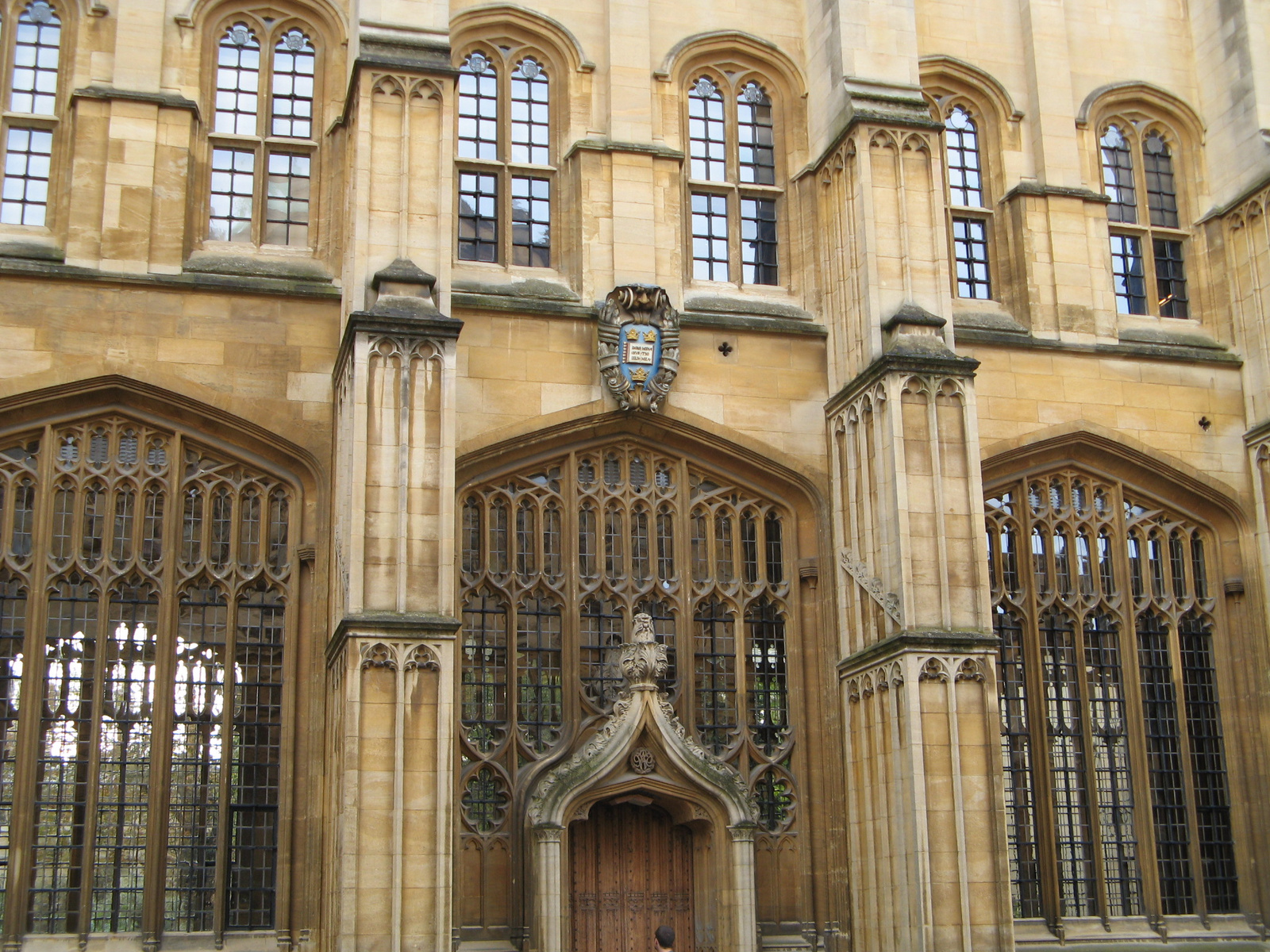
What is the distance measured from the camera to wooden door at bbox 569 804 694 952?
55.1 ft

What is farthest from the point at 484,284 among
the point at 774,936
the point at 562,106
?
the point at 774,936

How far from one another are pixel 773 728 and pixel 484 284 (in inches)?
226

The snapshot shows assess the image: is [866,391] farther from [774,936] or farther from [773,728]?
[774,936]

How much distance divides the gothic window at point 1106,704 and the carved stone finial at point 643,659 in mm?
4105

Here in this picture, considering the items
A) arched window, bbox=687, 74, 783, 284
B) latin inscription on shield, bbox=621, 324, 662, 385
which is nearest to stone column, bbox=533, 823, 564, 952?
latin inscription on shield, bbox=621, 324, 662, 385

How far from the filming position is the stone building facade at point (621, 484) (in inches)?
625

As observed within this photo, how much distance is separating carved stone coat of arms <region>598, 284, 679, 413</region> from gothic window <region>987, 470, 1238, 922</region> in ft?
14.1

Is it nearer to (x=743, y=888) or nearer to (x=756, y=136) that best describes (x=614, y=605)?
(x=743, y=888)

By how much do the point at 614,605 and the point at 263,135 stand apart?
21.3 feet

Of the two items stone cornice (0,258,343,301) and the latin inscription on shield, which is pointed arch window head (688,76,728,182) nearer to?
the latin inscription on shield

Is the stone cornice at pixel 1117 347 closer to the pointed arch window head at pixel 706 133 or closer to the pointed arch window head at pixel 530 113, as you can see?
the pointed arch window head at pixel 706 133

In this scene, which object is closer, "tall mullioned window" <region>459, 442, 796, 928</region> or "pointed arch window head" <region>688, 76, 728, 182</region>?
"tall mullioned window" <region>459, 442, 796, 928</region>

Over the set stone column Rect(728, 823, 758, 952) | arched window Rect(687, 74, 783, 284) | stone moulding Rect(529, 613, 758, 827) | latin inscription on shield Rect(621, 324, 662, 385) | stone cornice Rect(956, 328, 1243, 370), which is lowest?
stone column Rect(728, 823, 758, 952)

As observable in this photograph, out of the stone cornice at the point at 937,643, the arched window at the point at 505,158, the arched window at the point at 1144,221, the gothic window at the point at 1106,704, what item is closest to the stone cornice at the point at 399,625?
the stone cornice at the point at 937,643
